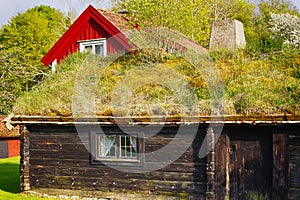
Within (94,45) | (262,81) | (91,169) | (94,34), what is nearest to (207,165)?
(262,81)

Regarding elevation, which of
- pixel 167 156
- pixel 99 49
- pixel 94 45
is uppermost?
pixel 94 45

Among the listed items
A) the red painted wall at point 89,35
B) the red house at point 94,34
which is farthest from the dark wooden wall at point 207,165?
the red painted wall at point 89,35

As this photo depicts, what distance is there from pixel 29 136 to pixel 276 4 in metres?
36.9

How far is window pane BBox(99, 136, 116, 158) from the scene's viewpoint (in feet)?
39.0

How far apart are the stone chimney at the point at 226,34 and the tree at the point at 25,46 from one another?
1668cm

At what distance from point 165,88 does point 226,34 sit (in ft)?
19.2

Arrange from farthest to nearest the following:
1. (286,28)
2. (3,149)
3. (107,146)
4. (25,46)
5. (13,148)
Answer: (25,46)
(13,148)
(3,149)
(286,28)
(107,146)

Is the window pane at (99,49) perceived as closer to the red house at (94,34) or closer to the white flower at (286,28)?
the red house at (94,34)

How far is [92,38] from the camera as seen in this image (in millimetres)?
19781

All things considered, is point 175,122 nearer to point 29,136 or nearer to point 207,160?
point 207,160

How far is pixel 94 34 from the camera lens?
19.8 m

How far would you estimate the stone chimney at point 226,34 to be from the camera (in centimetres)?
1662

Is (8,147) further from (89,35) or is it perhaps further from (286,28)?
(286,28)

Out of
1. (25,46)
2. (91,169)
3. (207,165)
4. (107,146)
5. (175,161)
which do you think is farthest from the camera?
(25,46)
